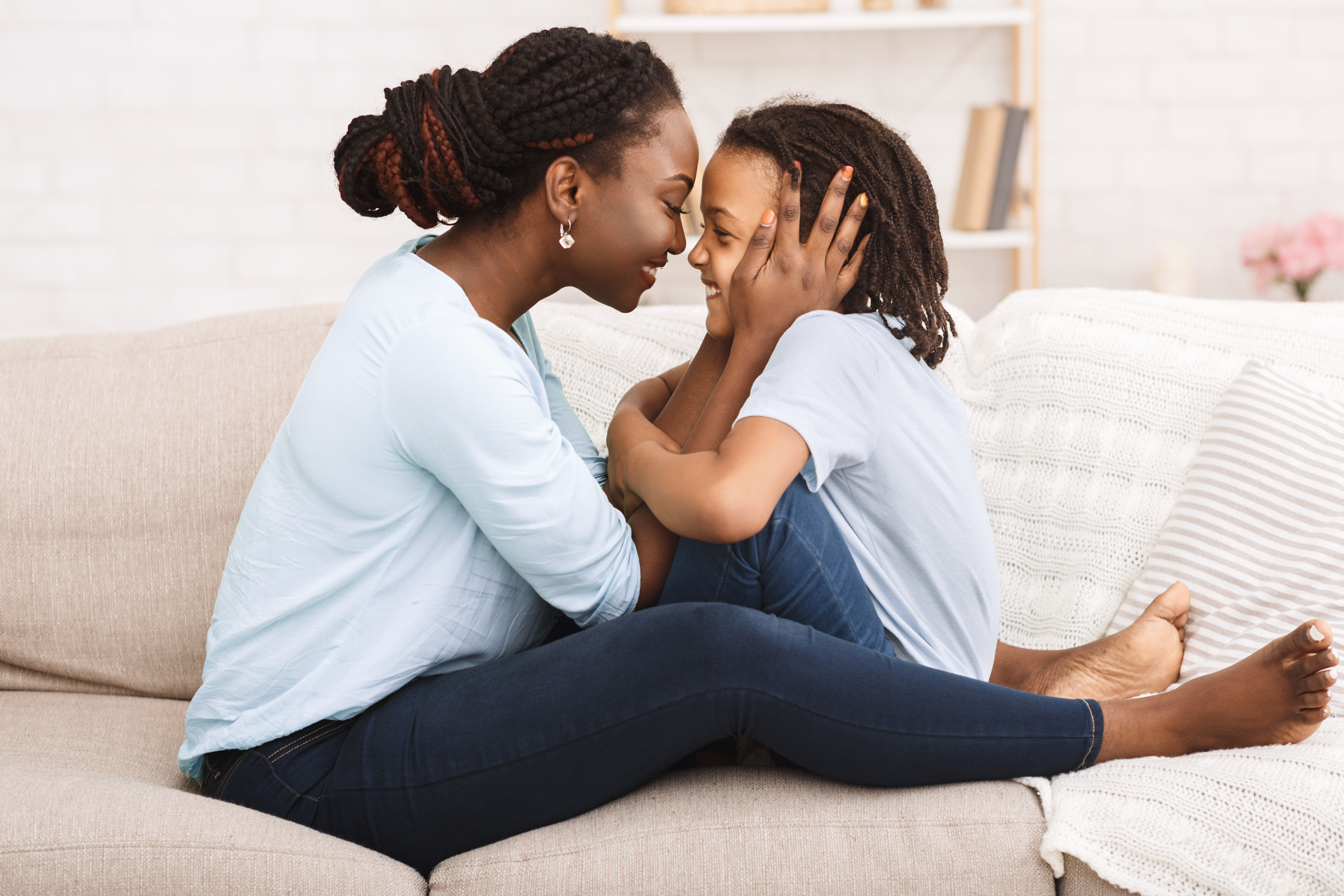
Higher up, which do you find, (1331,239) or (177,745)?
(1331,239)

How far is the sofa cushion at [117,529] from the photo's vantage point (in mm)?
1467

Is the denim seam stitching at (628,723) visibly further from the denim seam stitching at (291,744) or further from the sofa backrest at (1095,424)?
the sofa backrest at (1095,424)

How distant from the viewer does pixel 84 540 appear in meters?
1.47

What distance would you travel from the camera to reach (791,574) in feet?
3.61

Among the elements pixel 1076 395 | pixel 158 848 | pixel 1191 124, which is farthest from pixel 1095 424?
pixel 1191 124

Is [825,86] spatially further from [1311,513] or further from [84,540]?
[84,540]

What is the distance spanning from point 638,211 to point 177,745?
87 cm

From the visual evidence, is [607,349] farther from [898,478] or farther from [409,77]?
[409,77]

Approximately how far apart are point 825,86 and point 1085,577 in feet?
5.69

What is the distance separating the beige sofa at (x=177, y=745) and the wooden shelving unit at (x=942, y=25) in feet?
4.22

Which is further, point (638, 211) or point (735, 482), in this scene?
point (638, 211)

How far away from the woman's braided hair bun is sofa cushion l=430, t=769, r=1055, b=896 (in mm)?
659

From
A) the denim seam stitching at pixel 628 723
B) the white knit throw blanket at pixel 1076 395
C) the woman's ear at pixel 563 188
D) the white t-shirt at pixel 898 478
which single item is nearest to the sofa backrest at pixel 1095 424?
the white knit throw blanket at pixel 1076 395

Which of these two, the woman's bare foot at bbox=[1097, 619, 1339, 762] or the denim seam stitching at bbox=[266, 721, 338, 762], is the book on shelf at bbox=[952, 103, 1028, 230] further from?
the denim seam stitching at bbox=[266, 721, 338, 762]
